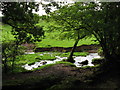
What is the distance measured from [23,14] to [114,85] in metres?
9.45

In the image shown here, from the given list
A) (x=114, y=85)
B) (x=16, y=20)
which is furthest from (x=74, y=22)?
(x=114, y=85)

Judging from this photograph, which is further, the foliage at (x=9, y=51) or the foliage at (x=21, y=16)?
the foliage at (x=9, y=51)

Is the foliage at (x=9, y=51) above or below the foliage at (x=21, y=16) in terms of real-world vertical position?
below

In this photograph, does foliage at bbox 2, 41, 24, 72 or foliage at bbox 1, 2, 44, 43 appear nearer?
foliage at bbox 1, 2, 44, 43

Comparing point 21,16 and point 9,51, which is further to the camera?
point 9,51

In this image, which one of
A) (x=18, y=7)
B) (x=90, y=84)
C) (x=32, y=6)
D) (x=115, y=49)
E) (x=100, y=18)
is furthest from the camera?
(x=115, y=49)

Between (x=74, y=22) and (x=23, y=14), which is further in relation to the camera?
(x=74, y=22)

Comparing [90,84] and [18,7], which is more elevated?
[18,7]

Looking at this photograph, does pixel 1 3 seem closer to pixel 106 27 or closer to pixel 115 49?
pixel 106 27

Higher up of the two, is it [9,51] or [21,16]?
[21,16]

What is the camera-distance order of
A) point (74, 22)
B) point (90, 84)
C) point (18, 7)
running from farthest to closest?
point (74, 22)
point (90, 84)
point (18, 7)

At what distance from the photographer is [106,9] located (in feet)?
42.1

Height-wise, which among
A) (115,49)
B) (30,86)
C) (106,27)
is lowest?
(30,86)

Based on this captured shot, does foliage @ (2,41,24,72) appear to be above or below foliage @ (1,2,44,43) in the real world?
below
